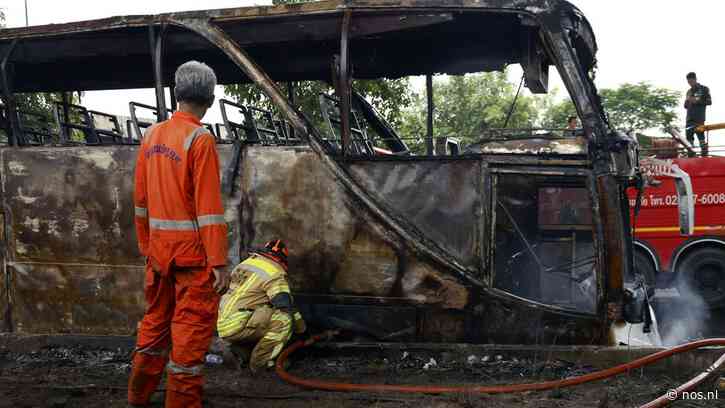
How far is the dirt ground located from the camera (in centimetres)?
364

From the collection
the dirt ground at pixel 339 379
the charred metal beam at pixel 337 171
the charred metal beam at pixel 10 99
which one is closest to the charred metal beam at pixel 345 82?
the charred metal beam at pixel 337 171

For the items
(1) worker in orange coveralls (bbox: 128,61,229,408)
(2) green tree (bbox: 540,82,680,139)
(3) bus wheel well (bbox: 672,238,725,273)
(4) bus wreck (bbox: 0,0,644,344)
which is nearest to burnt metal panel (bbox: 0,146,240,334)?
(4) bus wreck (bbox: 0,0,644,344)

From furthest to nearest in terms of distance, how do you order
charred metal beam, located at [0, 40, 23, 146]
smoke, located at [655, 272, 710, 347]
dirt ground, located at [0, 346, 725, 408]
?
smoke, located at [655, 272, 710, 347] < charred metal beam, located at [0, 40, 23, 146] < dirt ground, located at [0, 346, 725, 408]

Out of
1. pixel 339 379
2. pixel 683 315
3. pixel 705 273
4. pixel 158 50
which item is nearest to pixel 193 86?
pixel 158 50

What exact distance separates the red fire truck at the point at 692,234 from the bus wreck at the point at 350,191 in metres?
5.14

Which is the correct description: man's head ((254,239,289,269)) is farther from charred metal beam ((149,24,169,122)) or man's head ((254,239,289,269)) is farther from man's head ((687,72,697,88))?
man's head ((687,72,697,88))

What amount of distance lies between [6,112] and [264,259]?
2563 mm

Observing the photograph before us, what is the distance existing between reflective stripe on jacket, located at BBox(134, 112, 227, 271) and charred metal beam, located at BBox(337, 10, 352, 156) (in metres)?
1.20

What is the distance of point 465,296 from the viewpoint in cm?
422

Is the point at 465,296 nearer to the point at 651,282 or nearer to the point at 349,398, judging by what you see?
the point at 349,398

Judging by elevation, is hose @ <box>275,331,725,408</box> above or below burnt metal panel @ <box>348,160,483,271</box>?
below

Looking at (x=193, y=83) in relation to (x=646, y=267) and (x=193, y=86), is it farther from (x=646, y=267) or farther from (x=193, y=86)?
(x=646, y=267)

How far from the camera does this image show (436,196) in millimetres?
4305

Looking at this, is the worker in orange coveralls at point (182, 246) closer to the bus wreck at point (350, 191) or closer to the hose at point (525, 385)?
the hose at point (525, 385)
